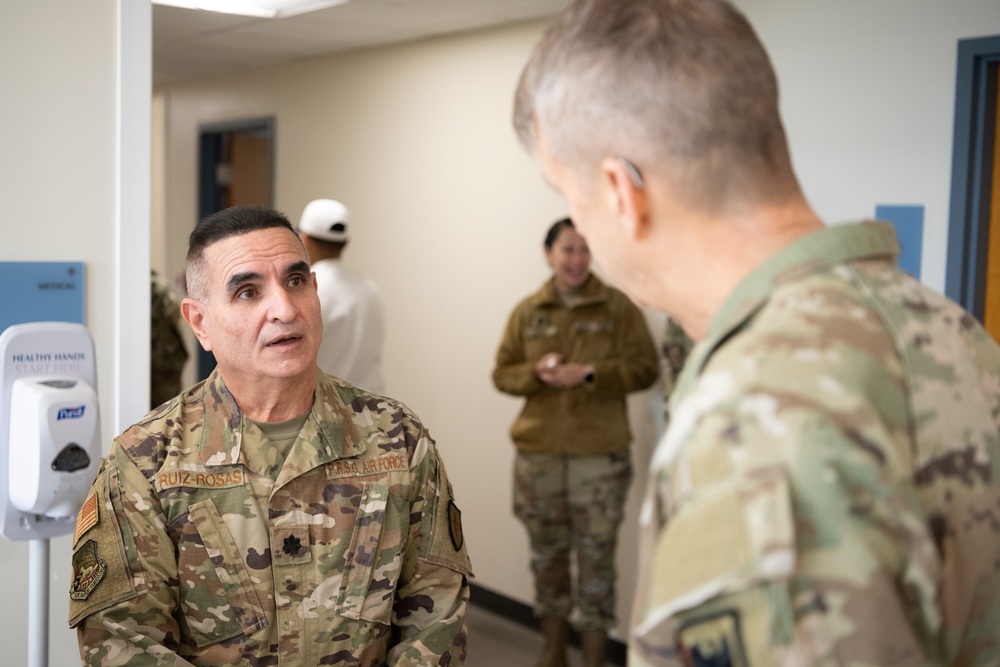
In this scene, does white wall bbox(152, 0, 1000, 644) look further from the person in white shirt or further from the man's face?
the man's face

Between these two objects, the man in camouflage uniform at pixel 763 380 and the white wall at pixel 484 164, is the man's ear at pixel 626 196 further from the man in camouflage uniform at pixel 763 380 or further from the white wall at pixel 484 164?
the white wall at pixel 484 164

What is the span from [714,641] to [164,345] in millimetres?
3545

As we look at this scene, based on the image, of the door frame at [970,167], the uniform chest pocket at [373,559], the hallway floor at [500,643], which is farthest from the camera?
the hallway floor at [500,643]

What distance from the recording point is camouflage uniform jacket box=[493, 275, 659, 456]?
3797mm

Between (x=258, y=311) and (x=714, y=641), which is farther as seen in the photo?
(x=258, y=311)

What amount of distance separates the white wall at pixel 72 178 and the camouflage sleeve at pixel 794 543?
6.36 feet

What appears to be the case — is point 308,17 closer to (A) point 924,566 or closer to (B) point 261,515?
(B) point 261,515

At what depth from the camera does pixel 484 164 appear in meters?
4.64

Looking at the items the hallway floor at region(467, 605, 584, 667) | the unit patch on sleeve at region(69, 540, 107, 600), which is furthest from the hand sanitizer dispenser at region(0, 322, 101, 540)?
the hallway floor at region(467, 605, 584, 667)

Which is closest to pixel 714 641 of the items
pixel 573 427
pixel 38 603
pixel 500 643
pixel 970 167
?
pixel 38 603

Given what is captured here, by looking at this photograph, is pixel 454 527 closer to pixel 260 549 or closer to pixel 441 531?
pixel 441 531


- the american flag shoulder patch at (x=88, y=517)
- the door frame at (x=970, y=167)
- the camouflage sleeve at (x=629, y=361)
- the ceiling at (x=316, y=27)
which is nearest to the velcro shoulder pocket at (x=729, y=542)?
the american flag shoulder patch at (x=88, y=517)

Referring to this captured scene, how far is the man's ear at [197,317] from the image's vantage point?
191cm

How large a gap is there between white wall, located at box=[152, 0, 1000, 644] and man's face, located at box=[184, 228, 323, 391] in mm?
2049
